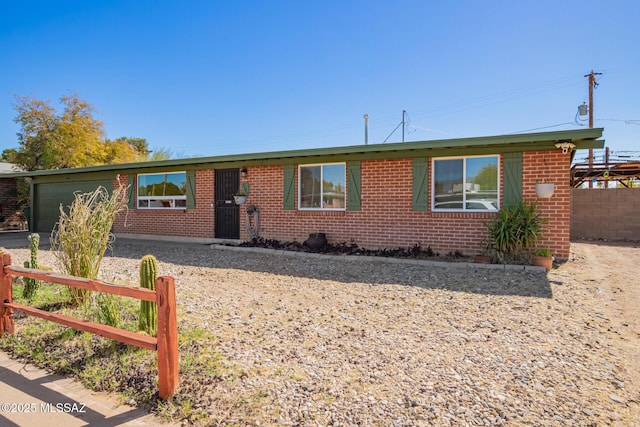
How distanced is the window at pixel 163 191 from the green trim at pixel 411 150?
0.48 m

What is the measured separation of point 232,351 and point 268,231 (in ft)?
23.7

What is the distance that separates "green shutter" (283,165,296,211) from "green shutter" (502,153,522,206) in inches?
200

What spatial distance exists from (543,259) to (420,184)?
2.87 metres

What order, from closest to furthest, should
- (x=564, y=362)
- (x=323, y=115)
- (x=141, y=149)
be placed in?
1. (x=564, y=362)
2. (x=323, y=115)
3. (x=141, y=149)

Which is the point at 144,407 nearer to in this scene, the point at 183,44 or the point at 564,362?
the point at 564,362

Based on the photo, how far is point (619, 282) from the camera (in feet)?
21.2

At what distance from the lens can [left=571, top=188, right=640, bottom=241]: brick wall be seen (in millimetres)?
12421

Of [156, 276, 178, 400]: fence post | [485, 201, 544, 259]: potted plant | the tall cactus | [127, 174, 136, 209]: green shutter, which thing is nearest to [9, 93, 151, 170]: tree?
[127, 174, 136, 209]: green shutter

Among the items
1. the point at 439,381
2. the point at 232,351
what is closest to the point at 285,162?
the point at 232,351

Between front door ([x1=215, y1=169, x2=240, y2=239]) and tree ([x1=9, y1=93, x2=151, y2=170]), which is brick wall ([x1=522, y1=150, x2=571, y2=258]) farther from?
tree ([x1=9, y1=93, x2=151, y2=170])

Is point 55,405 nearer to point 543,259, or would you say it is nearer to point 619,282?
point 543,259

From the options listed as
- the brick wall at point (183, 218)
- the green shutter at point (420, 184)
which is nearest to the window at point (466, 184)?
the green shutter at point (420, 184)

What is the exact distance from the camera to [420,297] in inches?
208

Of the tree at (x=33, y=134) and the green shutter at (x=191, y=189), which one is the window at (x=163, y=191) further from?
the tree at (x=33, y=134)
